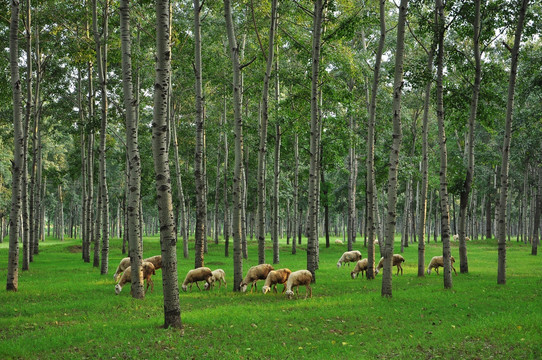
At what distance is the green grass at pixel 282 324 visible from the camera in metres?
8.81

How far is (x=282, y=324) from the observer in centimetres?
1106

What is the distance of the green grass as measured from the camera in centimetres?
881

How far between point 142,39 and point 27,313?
20992 millimetres

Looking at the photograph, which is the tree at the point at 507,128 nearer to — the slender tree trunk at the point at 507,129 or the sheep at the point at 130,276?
the slender tree trunk at the point at 507,129

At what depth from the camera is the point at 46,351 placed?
871 centimetres

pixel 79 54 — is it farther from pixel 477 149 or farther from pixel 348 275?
pixel 477 149

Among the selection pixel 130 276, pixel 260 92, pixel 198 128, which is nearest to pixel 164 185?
pixel 130 276

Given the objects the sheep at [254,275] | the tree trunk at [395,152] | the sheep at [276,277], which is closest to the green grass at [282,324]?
the sheep at [276,277]

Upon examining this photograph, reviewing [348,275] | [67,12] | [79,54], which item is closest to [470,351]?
[348,275]

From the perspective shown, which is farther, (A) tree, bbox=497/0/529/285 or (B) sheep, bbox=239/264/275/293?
(A) tree, bbox=497/0/529/285

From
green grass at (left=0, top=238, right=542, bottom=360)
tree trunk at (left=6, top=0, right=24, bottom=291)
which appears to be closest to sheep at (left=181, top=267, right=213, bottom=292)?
green grass at (left=0, top=238, right=542, bottom=360)

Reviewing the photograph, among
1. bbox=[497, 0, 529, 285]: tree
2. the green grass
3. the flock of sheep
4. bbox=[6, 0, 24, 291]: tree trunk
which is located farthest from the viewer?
bbox=[497, 0, 529, 285]: tree

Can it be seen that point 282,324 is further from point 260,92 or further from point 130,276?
point 260,92

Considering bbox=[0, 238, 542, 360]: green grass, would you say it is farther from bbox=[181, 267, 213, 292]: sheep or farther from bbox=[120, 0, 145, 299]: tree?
bbox=[120, 0, 145, 299]: tree
